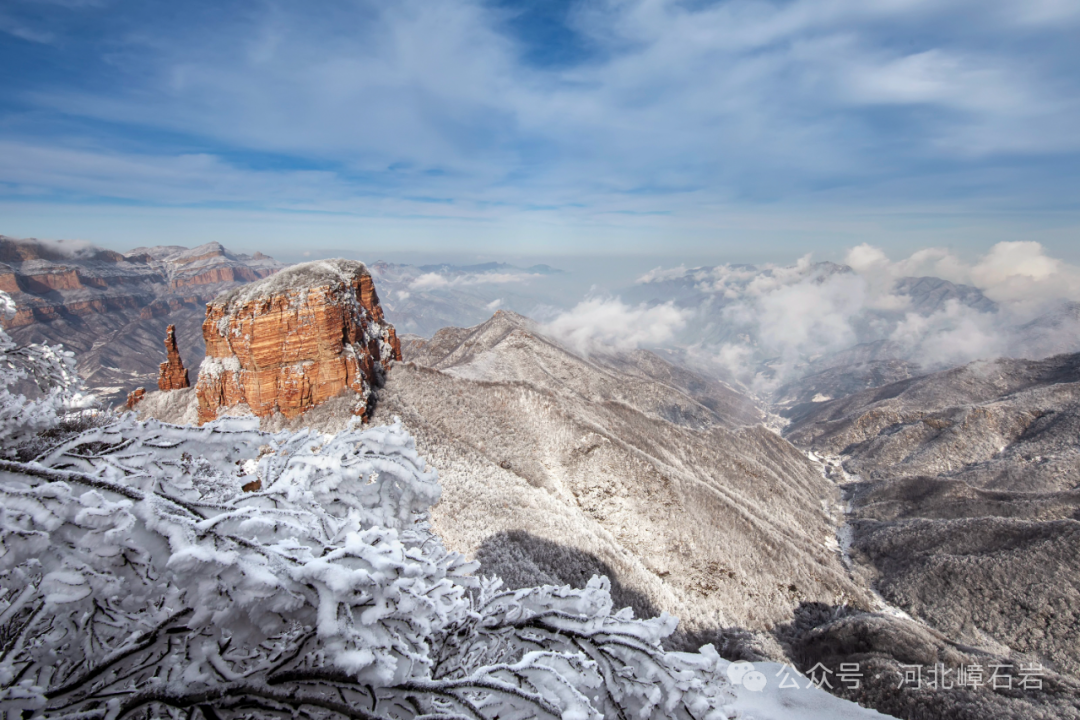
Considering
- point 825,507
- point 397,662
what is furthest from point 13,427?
point 825,507

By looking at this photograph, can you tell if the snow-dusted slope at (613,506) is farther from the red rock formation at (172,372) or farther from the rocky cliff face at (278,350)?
the red rock formation at (172,372)

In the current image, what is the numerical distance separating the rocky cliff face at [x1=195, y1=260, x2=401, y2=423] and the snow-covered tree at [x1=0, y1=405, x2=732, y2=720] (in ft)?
97.2

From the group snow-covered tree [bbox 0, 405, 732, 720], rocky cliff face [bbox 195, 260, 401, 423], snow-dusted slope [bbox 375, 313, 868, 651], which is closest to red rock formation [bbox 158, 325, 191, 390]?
rocky cliff face [bbox 195, 260, 401, 423]

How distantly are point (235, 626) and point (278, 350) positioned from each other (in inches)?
1280

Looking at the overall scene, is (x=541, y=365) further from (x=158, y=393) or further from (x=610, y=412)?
(x=158, y=393)

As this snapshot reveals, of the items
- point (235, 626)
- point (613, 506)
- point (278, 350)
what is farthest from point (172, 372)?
point (235, 626)

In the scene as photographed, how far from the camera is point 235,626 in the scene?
238 cm

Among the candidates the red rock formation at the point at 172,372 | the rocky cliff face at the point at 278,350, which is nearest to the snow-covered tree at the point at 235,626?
the rocky cliff face at the point at 278,350

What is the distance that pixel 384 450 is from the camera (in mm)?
5379

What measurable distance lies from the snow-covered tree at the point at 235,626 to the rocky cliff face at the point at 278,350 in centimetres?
2962

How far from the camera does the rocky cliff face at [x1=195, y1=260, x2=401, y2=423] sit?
30.1 meters

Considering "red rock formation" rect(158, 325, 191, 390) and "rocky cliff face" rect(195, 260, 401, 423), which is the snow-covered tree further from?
"red rock formation" rect(158, 325, 191, 390)

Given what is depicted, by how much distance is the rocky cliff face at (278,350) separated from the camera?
30.1 metres

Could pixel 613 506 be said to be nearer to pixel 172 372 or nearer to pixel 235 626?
pixel 235 626
